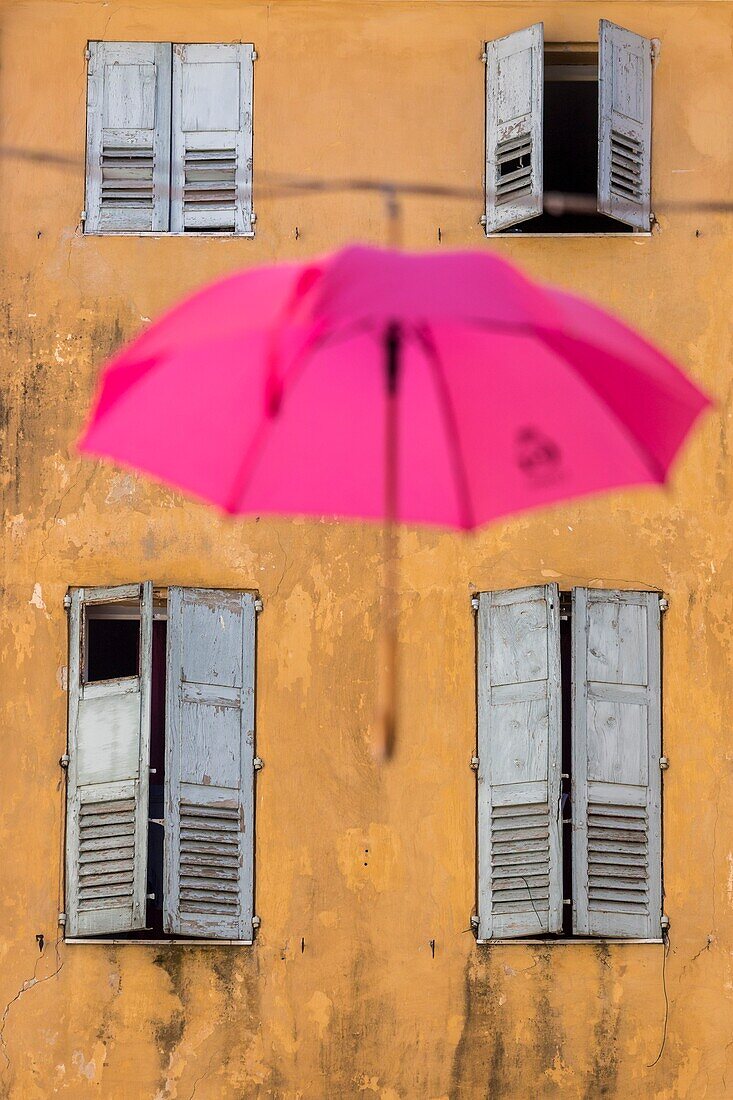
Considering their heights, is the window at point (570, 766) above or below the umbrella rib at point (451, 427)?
below

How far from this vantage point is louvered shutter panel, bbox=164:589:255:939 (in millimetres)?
9703

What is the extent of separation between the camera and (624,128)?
10391mm

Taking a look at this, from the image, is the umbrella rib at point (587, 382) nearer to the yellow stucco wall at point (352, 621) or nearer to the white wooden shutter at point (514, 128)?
the yellow stucco wall at point (352, 621)

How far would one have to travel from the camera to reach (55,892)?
9797 millimetres

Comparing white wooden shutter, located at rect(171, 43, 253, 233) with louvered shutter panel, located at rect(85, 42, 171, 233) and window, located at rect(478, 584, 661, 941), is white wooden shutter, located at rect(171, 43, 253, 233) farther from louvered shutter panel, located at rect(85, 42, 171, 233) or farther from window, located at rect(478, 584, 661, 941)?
window, located at rect(478, 584, 661, 941)

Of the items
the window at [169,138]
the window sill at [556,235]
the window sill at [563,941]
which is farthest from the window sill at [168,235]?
the window sill at [563,941]

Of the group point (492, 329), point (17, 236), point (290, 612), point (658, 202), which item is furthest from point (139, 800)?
point (492, 329)

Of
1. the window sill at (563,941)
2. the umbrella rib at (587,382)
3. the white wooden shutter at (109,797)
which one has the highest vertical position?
the umbrella rib at (587,382)

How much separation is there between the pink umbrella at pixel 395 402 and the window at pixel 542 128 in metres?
4.95

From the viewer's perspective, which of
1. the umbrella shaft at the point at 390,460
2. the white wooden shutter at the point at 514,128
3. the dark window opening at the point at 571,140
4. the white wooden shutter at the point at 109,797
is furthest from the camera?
the dark window opening at the point at 571,140

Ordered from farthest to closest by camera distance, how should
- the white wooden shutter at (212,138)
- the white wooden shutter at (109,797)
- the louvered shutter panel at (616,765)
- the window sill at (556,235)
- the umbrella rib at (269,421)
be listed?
1. the white wooden shutter at (212,138)
2. the window sill at (556,235)
3. the louvered shutter panel at (616,765)
4. the white wooden shutter at (109,797)
5. the umbrella rib at (269,421)

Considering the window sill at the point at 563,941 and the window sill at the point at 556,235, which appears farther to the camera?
the window sill at the point at 556,235

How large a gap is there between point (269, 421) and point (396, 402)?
1.29ft

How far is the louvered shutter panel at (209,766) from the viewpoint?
9.70m
